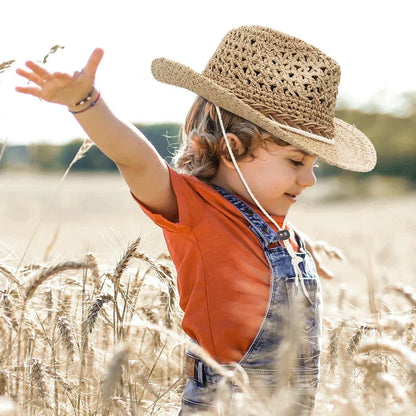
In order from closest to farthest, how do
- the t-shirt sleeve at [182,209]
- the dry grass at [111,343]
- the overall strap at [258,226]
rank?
1. the dry grass at [111,343]
2. the t-shirt sleeve at [182,209]
3. the overall strap at [258,226]

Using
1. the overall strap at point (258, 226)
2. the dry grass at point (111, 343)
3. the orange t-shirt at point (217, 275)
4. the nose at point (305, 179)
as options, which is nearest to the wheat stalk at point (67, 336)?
the dry grass at point (111, 343)

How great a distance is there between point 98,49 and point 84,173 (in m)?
46.0

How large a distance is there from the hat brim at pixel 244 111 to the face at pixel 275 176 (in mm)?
57

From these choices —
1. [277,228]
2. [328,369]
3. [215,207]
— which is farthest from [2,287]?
[328,369]

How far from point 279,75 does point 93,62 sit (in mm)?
716

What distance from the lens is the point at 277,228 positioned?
2008 millimetres

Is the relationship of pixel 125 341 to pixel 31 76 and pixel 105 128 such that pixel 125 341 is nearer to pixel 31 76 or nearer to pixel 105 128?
pixel 105 128

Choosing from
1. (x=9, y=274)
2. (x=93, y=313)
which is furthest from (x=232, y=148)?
(x=9, y=274)

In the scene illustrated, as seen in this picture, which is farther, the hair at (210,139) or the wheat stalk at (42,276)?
the hair at (210,139)

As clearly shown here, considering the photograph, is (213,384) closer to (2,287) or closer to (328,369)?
(328,369)

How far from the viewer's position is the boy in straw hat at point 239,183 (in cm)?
173

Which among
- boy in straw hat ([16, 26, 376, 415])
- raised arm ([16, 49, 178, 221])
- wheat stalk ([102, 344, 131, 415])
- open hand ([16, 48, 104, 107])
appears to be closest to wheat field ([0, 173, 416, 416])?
wheat stalk ([102, 344, 131, 415])

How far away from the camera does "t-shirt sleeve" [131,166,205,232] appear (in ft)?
5.94

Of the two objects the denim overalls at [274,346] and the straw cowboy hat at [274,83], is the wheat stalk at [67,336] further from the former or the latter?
the straw cowboy hat at [274,83]
